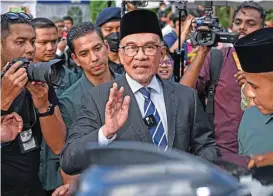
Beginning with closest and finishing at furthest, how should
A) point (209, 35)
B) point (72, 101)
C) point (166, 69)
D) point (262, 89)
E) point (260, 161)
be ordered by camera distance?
1. point (260, 161)
2. point (262, 89)
3. point (72, 101)
4. point (209, 35)
5. point (166, 69)

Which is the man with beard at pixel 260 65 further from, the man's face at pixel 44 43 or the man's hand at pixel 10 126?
the man's face at pixel 44 43

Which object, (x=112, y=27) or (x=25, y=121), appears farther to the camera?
(x=112, y=27)

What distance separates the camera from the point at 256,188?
→ 126 centimetres

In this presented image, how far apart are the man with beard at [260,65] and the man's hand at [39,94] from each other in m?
1.06

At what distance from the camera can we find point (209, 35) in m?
3.83

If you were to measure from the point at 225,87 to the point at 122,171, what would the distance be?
9.81ft

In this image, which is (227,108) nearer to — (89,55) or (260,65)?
(89,55)

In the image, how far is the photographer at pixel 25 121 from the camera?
2637 millimetres

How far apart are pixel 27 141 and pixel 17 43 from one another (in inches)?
22.4

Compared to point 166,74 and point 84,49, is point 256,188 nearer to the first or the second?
point 84,49

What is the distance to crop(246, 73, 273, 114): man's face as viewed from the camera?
2.12 meters

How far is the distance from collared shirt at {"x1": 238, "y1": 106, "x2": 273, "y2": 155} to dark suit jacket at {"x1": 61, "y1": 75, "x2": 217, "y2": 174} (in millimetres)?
172

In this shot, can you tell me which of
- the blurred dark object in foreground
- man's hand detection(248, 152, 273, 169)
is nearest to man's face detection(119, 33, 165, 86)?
man's hand detection(248, 152, 273, 169)

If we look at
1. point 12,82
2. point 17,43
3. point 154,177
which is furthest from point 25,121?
point 154,177
